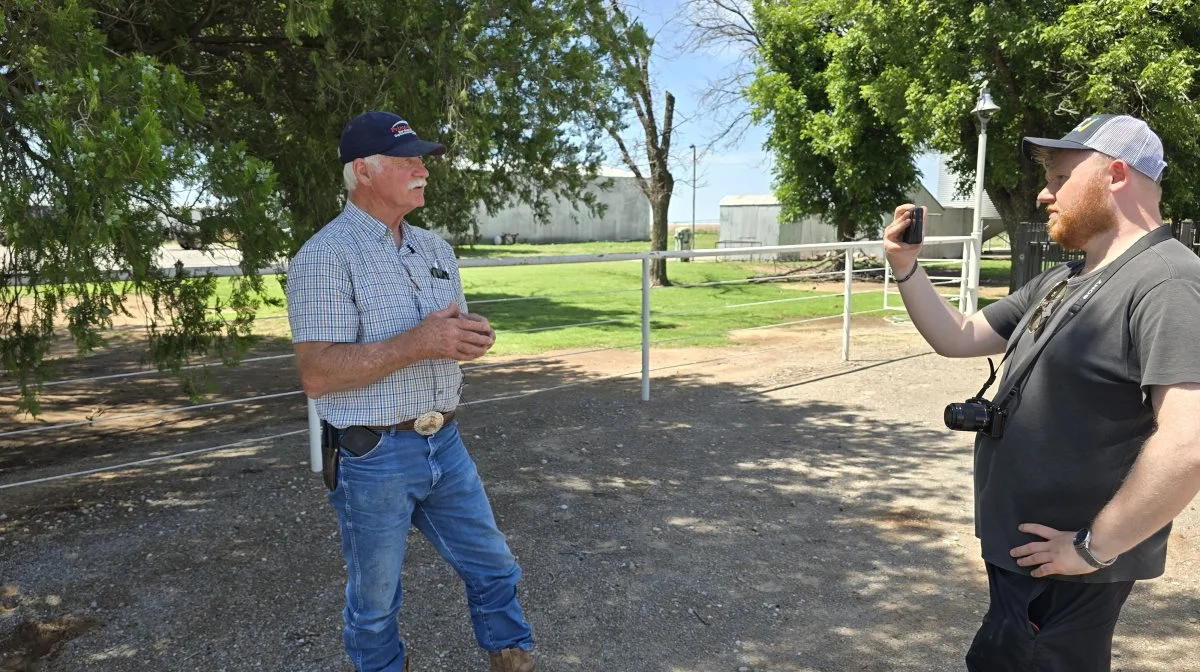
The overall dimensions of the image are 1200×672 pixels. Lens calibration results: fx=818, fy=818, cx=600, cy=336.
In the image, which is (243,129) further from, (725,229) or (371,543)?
(725,229)

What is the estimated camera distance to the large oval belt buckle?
244 cm

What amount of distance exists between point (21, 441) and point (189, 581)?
3.54 m

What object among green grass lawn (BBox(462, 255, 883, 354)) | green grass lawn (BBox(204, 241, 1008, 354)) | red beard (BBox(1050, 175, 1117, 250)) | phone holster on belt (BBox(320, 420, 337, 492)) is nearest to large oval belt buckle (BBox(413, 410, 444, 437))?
phone holster on belt (BBox(320, 420, 337, 492))

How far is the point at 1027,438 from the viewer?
77.6 inches

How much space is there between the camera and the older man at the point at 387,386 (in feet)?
7.58

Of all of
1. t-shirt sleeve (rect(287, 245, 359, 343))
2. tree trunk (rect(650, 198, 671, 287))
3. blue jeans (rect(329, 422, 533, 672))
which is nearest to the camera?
t-shirt sleeve (rect(287, 245, 359, 343))

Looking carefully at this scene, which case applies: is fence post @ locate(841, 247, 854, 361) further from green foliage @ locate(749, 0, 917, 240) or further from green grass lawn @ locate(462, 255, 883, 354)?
green foliage @ locate(749, 0, 917, 240)

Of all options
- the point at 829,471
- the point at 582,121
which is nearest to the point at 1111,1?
the point at 582,121

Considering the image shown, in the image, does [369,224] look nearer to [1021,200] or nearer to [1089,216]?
[1089,216]

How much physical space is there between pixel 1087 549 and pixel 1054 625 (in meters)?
0.25

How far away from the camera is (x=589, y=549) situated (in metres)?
3.96

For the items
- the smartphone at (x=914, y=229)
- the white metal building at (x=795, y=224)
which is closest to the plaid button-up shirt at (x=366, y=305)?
the smartphone at (x=914, y=229)

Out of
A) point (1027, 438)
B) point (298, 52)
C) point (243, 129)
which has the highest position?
point (298, 52)

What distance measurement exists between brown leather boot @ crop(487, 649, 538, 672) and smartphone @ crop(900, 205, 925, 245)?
5.90 feet
